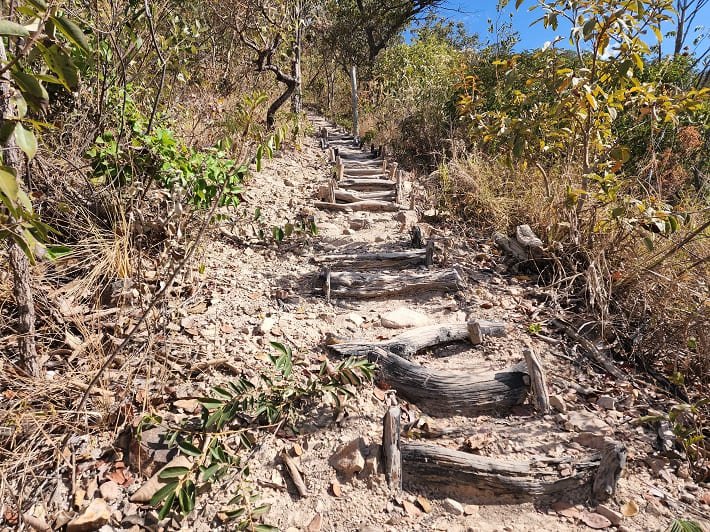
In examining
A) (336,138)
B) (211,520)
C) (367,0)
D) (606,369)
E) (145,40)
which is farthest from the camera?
(367,0)

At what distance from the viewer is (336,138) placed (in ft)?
31.9

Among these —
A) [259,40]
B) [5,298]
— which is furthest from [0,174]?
[259,40]

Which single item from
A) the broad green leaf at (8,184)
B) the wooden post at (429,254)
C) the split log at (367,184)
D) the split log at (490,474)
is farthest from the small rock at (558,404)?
the split log at (367,184)

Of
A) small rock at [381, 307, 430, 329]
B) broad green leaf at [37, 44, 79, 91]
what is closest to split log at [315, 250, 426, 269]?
small rock at [381, 307, 430, 329]

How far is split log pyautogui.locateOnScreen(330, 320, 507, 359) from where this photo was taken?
8.09 feet

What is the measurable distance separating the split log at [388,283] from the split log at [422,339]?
20.7 inches

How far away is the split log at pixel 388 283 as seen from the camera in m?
3.18

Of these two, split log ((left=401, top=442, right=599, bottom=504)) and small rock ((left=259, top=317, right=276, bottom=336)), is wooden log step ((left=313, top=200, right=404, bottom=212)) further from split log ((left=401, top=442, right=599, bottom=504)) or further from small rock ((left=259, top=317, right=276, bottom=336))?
split log ((left=401, top=442, right=599, bottom=504))

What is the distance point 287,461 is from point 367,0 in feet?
52.9

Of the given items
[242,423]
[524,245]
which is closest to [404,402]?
[242,423]

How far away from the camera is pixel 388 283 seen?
3252 millimetres

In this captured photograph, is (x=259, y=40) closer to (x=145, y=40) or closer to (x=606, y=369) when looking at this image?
(x=145, y=40)

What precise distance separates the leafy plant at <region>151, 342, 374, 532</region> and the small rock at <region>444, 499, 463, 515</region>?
638 millimetres

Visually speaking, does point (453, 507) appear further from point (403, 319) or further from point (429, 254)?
point (429, 254)
